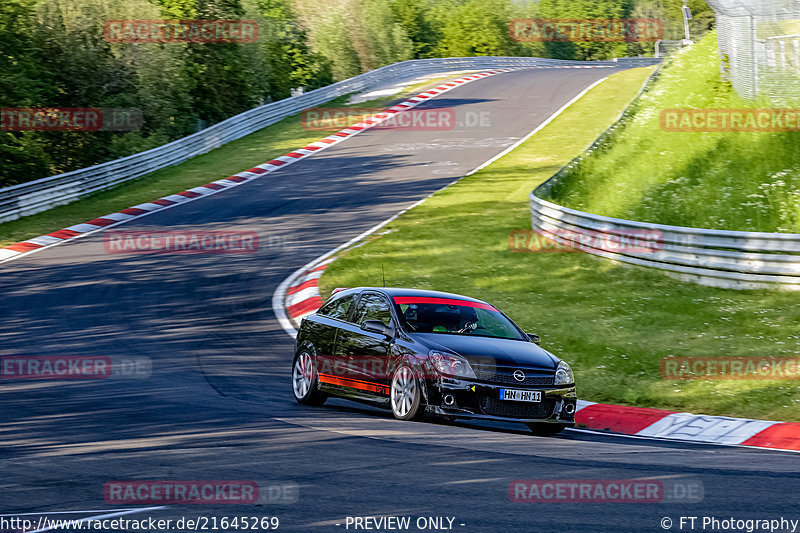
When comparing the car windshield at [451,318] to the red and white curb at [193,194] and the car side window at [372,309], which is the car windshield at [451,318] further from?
the red and white curb at [193,194]

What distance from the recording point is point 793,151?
17.6 meters

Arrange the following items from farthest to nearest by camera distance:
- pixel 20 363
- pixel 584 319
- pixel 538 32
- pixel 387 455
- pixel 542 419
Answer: pixel 538 32, pixel 584 319, pixel 20 363, pixel 542 419, pixel 387 455

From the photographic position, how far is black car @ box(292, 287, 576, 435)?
959 cm

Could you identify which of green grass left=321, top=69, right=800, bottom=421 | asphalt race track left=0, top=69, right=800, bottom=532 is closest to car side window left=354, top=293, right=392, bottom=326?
asphalt race track left=0, top=69, right=800, bottom=532

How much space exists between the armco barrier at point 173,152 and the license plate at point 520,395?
1851 cm

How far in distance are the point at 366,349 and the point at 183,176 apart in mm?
20903

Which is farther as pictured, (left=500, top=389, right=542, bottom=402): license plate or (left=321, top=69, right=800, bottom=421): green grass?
(left=321, top=69, right=800, bottom=421): green grass

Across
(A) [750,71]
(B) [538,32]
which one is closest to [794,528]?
(A) [750,71]

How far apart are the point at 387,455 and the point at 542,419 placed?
2.28 meters

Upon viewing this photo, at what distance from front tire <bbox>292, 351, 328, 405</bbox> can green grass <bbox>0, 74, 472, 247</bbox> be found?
42.7ft

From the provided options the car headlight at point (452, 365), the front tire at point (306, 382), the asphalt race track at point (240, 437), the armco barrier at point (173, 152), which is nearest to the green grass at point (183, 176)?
the armco barrier at point (173, 152)

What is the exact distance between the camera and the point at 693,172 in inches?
729

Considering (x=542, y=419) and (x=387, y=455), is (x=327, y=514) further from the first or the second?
(x=542, y=419)

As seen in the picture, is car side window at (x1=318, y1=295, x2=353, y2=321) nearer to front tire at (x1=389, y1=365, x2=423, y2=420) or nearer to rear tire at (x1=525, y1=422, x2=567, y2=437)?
front tire at (x1=389, y1=365, x2=423, y2=420)
